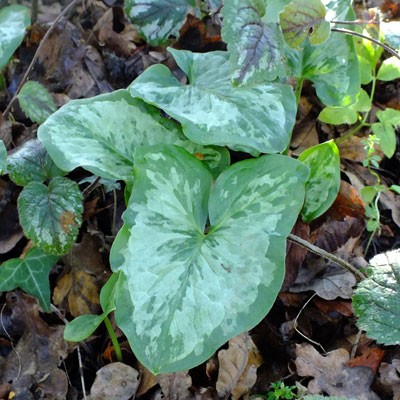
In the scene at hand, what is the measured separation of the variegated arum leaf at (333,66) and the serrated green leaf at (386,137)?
0.18m

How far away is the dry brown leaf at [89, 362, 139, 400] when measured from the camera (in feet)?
3.91

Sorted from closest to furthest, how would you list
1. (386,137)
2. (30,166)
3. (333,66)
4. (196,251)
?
(196,251) → (30,166) → (333,66) → (386,137)

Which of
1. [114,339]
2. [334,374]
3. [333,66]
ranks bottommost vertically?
[334,374]

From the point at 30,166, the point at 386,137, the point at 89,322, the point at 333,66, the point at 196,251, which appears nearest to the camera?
the point at 196,251

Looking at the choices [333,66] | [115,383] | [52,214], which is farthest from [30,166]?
[333,66]

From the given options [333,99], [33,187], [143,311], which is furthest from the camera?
[333,99]

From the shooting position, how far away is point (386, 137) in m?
1.48

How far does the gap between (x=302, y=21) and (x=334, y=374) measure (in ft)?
2.46

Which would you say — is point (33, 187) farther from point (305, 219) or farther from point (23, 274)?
point (305, 219)

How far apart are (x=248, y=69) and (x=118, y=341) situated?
0.68 m

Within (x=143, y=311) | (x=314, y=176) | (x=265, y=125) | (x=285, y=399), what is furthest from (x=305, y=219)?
(x=143, y=311)

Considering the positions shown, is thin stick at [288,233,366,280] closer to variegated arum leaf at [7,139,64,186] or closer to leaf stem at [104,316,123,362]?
leaf stem at [104,316,123,362]

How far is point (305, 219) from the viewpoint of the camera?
4.34ft

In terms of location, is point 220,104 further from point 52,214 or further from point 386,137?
point 386,137
